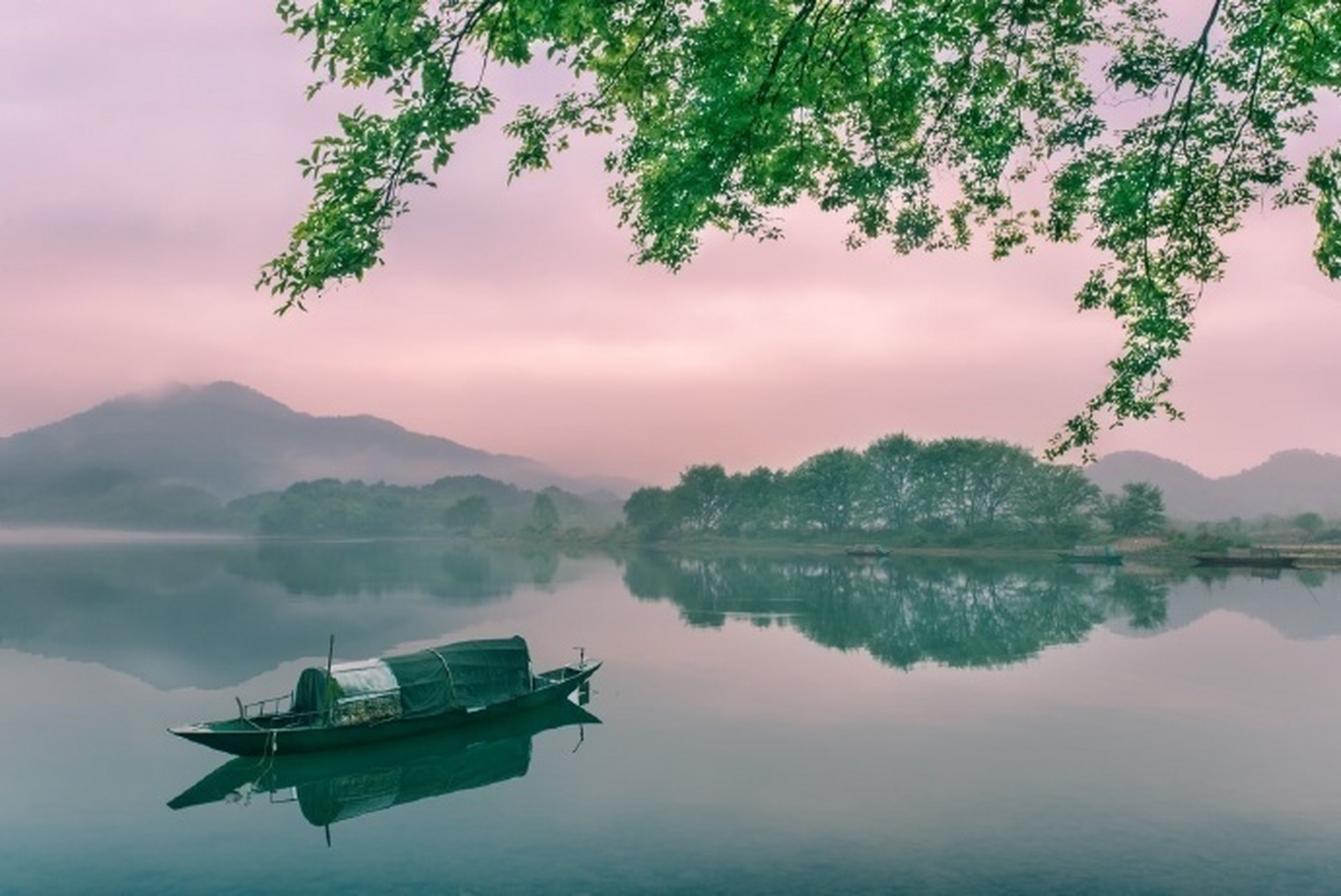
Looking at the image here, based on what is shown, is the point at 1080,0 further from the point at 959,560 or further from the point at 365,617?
the point at 959,560

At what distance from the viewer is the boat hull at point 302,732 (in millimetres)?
27641

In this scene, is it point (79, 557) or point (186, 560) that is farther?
point (79, 557)

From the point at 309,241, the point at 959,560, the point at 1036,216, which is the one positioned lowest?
the point at 959,560

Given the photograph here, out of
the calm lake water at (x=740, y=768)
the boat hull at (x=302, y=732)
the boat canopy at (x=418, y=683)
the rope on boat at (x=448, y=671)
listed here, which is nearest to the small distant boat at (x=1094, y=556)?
the calm lake water at (x=740, y=768)

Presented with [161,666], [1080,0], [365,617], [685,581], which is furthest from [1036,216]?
[685,581]

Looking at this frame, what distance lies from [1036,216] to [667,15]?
1087 cm

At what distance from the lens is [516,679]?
35594 mm

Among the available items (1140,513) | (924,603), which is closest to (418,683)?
(924,603)

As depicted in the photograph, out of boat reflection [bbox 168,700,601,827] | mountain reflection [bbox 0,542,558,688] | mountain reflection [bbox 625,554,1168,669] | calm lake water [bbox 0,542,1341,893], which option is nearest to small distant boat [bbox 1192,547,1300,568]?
mountain reflection [bbox 625,554,1168,669]

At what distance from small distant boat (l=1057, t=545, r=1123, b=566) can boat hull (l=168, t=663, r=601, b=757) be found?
105m

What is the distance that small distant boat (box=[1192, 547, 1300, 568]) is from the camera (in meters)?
106

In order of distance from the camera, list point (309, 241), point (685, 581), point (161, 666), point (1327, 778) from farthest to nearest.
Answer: point (685, 581), point (161, 666), point (1327, 778), point (309, 241)

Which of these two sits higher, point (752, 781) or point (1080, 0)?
point (1080, 0)

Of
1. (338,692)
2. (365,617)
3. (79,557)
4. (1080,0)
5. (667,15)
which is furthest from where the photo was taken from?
(79,557)
